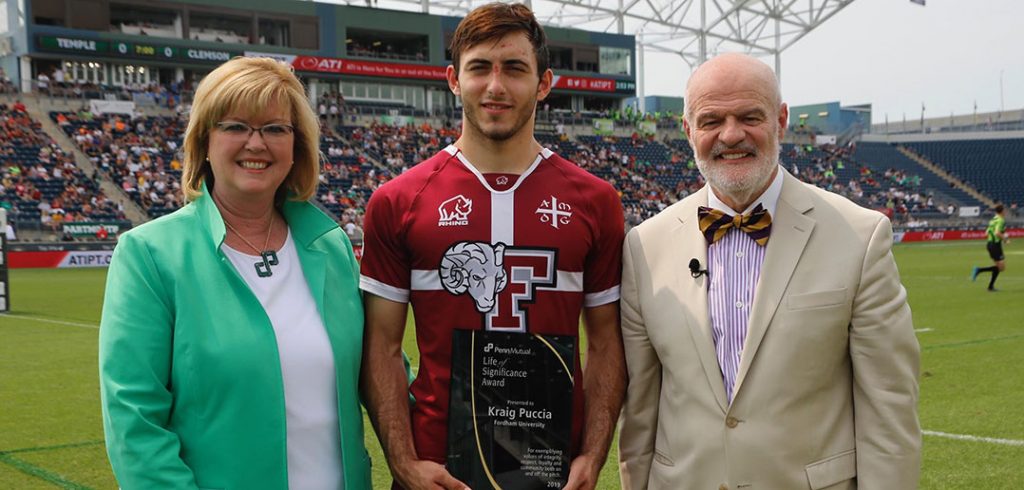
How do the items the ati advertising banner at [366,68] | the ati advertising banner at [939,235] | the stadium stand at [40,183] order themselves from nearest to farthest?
the stadium stand at [40,183], the ati advertising banner at [939,235], the ati advertising banner at [366,68]

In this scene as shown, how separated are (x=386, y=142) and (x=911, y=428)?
4122 centimetres

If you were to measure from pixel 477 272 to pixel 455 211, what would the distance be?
0.21 m

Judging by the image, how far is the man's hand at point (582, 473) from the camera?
2891 mm

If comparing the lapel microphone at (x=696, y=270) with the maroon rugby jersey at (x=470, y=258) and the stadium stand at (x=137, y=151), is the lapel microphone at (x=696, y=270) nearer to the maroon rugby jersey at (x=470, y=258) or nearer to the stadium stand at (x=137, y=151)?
the maroon rugby jersey at (x=470, y=258)

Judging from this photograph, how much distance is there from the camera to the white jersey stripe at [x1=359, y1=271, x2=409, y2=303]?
9.93 feet

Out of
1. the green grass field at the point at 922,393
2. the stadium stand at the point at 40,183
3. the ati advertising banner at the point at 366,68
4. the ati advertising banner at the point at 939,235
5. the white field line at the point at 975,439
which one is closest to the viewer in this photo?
the green grass field at the point at 922,393

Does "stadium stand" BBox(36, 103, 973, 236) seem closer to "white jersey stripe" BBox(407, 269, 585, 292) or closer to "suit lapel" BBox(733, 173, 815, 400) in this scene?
"white jersey stripe" BBox(407, 269, 585, 292)

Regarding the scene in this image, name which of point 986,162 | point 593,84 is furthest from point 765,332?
point 986,162

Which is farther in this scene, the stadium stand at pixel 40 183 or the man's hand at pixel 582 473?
the stadium stand at pixel 40 183

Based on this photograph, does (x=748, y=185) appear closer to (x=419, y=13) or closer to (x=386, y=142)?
(x=386, y=142)

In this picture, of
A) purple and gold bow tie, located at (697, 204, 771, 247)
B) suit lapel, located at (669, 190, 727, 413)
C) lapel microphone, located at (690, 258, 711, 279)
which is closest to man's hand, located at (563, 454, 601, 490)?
suit lapel, located at (669, 190, 727, 413)

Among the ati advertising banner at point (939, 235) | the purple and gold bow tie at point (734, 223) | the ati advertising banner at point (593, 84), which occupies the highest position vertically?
the ati advertising banner at point (593, 84)

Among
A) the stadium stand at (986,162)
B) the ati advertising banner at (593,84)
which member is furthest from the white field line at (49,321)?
the stadium stand at (986,162)

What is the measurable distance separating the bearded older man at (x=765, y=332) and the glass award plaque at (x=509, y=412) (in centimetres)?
32
